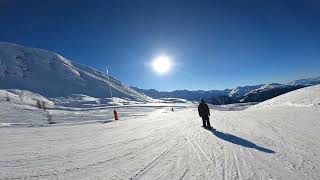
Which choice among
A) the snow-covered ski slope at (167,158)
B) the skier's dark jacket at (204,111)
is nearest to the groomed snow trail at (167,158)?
the snow-covered ski slope at (167,158)

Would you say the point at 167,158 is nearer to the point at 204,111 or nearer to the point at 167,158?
the point at 167,158

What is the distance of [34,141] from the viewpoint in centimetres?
1285

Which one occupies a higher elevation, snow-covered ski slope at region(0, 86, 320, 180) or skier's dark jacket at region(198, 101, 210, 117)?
skier's dark jacket at region(198, 101, 210, 117)

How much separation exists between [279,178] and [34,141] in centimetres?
953

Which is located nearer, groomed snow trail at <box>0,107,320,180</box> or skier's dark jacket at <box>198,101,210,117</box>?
groomed snow trail at <box>0,107,320,180</box>

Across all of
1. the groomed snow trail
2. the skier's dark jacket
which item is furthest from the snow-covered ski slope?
the skier's dark jacket

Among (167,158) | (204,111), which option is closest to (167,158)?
(167,158)

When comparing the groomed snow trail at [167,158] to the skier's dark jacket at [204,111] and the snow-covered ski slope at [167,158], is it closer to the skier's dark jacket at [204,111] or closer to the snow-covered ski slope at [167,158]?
the snow-covered ski slope at [167,158]

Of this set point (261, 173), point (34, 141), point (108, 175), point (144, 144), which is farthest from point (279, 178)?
point (34, 141)

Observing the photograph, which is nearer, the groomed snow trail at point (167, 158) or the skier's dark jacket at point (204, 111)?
the groomed snow trail at point (167, 158)

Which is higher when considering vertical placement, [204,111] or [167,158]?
[204,111]

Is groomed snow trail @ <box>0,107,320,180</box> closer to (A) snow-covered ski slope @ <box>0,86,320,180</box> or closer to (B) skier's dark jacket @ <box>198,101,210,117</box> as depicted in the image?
(A) snow-covered ski slope @ <box>0,86,320,180</box>

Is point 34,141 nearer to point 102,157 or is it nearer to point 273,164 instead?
point 102,157

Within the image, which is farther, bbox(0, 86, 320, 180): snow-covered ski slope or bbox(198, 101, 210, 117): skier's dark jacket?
bbox(198, 101, 210, 117): skier's dark jacket
